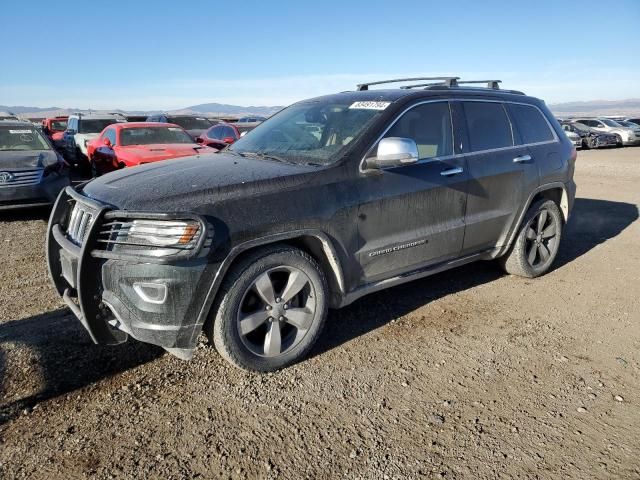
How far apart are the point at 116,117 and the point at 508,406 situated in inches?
664

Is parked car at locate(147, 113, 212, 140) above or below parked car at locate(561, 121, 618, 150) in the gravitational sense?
above

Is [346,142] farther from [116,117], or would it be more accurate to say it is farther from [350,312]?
[116,117]

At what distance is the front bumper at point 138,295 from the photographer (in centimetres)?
282

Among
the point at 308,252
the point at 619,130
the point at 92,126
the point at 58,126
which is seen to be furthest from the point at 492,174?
the point at 619,130

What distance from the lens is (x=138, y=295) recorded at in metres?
2.86

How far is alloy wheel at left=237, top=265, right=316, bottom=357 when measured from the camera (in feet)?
10.4

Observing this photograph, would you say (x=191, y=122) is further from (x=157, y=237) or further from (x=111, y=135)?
(x=157, y=237)

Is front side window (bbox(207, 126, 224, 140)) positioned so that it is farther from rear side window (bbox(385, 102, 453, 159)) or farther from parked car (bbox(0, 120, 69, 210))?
rear side window (bbox(385, 102, 453, 159))

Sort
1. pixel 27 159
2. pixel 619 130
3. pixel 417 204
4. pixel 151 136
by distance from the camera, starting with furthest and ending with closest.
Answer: pixel 619 130 → pixel 151 136 → pixel 27 159 → pixel 417 204

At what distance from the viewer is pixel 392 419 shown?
2875 mm

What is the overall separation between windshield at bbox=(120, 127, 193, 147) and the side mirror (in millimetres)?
8214

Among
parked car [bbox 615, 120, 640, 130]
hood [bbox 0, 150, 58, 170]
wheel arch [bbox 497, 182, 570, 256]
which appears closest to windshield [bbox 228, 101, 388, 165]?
wheel arch [bbox 497, 182, 570, 256]

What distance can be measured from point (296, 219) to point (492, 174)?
2125 millimetres

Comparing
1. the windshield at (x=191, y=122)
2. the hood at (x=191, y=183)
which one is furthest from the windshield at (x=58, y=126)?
the hood at (x=191, y=183)
